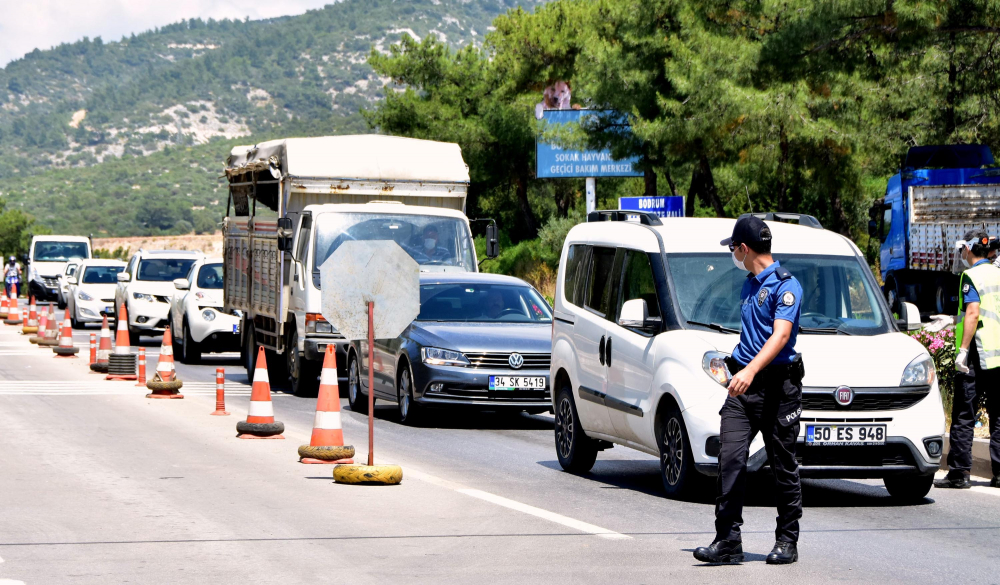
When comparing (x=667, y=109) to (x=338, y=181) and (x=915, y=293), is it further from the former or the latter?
(x=338, y=181)

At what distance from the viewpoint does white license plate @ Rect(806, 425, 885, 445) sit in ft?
28.5

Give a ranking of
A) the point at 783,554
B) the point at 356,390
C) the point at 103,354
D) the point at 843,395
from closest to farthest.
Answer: the point at 783,554 < the point at 843,395 < the point at 356,390 < the point at 103,354

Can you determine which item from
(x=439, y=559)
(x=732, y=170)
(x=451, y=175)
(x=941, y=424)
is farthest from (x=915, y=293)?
(x=439, y=559)

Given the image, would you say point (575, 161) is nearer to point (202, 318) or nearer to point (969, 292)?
point (202, 318)

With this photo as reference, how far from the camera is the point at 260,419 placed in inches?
512

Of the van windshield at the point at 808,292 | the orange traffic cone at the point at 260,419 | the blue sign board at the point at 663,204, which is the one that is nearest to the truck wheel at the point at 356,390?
the orange traffic cone at the point at 260,419

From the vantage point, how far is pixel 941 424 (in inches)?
355

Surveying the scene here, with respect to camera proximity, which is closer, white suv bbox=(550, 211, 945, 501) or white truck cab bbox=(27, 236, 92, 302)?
white suv bbox=(550, 211, 945, 501)

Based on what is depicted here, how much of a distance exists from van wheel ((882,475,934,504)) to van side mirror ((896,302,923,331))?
1.02 metres

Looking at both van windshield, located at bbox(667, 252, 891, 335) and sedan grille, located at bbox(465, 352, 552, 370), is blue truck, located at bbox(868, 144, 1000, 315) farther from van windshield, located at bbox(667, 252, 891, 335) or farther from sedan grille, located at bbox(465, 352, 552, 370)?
van windshield, located at bbox(667, 252, 891, 335)

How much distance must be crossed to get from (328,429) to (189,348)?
12.8 meters

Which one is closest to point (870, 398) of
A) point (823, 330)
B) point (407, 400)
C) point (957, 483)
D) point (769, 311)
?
point (823, 330)

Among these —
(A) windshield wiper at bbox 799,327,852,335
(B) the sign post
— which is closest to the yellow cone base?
(B) the sign post

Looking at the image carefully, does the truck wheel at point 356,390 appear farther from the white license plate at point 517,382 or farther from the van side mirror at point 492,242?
the van side mirror at point 492,242
